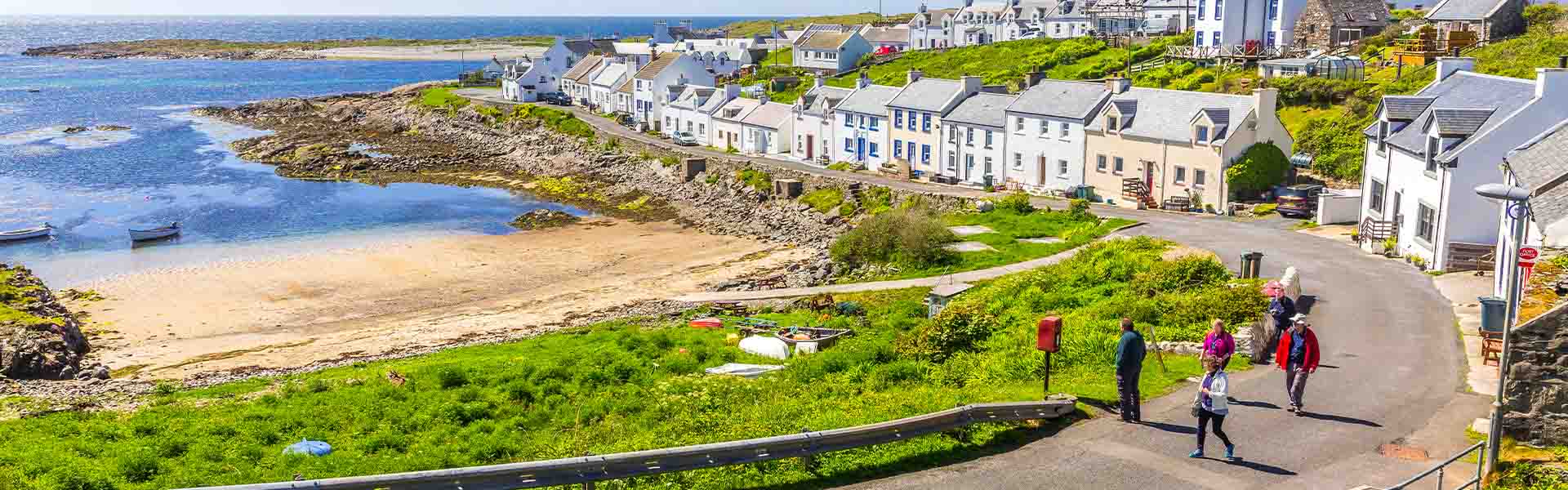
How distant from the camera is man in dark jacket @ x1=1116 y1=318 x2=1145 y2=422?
18.0 meters

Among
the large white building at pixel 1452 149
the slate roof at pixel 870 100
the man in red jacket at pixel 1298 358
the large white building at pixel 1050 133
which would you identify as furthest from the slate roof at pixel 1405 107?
the slate roof at pixel 870 100

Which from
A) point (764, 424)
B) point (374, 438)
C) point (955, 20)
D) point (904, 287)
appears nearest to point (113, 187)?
point (904, 287)

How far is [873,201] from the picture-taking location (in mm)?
59969

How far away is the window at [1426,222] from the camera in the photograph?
1342 inches

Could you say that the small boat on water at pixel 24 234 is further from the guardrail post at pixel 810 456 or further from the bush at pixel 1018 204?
the guardrail post at pixel 810 456

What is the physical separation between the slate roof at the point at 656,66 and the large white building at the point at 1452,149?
6816cm

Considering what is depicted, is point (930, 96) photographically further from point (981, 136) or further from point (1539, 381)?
point (1539, 381)

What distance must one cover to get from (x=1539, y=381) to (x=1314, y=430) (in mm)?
3494

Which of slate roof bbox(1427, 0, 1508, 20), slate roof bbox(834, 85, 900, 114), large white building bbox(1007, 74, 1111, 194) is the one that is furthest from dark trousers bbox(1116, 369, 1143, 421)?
slate roof bbox(1427, 0, 1508, 20)

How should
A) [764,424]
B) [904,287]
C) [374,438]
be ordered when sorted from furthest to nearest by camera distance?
[904,287] < [374,438] < [764,424]

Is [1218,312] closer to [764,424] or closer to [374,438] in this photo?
[764,424]

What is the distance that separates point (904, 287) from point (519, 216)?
109ft

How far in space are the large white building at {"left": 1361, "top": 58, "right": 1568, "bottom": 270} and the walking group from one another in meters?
17.0

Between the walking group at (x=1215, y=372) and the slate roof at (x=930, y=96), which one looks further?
the slate roof at (x=930, y=96)
